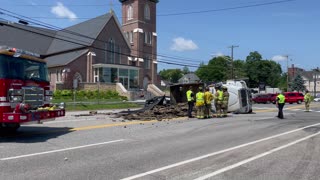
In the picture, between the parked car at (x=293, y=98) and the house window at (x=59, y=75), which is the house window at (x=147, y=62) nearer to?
the house window at (x=59, y=75)

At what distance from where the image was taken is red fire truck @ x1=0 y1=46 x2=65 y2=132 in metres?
11.3

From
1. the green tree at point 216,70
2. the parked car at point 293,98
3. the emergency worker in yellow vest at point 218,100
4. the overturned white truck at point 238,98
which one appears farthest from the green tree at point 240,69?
the emergency worker in yellow vest at point 218,100

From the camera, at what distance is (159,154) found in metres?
9.38

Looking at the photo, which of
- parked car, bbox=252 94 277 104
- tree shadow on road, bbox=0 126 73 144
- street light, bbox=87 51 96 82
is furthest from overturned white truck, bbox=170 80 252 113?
parked car, bbox=252 94 277 104

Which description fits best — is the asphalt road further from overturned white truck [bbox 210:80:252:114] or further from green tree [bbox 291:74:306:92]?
green tree [bbox 291:74:306:92]

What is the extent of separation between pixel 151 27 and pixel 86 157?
5853 cm

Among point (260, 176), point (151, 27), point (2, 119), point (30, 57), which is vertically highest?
point (151, 27)

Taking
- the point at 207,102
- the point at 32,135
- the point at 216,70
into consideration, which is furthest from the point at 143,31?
the point at 216,70

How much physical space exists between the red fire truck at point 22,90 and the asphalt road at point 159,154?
0.70 metres

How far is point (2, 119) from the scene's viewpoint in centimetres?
1123

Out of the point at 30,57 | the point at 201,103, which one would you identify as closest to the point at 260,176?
the point at 30,57

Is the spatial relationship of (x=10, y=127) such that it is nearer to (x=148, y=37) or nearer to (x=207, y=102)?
(x=207, y=102)

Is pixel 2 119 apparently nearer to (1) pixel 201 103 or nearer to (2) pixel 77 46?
(1) pixel 201 103

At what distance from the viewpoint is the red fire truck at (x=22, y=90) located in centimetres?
1128
